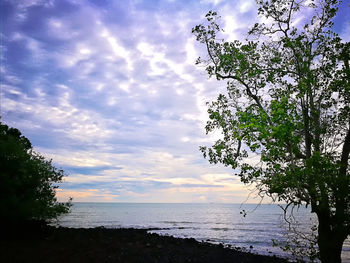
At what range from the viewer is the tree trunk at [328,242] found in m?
14.3

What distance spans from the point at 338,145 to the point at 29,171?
2370cm

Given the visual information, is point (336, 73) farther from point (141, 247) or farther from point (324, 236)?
point (141, 247)

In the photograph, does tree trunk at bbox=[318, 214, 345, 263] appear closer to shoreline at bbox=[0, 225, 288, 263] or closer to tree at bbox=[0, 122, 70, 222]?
shoreline at bbox=[0, 225, 288, 263]

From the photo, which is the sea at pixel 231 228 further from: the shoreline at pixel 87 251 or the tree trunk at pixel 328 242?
the shoreline at pixel 87 251

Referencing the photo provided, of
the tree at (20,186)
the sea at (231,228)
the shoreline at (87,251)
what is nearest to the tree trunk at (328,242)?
the sea at (231,228)

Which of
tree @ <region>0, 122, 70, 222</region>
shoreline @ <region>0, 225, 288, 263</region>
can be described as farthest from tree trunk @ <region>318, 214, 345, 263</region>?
tree @ <region>0, 122, 70, 222</region>

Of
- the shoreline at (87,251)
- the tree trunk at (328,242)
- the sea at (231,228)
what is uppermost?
the tree trunk at (328,242)

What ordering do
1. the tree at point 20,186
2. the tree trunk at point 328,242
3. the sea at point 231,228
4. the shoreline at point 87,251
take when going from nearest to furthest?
the tree trunk at point 328,242
the shoreline at point 87,251
the tree at point 20,186
the sea at point 231,228

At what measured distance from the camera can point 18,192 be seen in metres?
22.8

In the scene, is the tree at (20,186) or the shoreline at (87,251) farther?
the tree at (20,186)

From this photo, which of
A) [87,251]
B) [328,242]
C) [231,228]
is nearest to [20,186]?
[87,251]

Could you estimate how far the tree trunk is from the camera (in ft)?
46.9

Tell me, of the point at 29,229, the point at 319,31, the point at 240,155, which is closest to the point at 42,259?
the point at 29,229

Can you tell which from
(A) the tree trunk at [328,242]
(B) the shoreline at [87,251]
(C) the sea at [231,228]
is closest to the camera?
(A) the tree trunk at [328,242]
